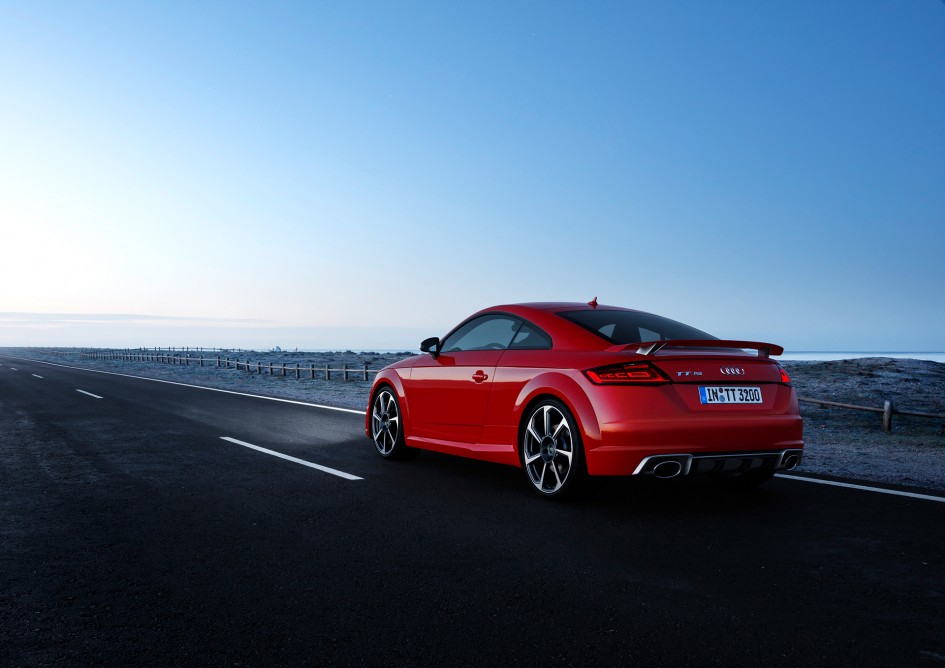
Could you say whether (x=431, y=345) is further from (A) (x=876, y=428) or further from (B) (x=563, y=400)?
(A) (x=876, y=428)

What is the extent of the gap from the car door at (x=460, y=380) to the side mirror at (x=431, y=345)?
0.05m

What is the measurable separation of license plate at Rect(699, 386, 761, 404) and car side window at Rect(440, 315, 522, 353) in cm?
179

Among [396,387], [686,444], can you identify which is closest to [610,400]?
[686,444]

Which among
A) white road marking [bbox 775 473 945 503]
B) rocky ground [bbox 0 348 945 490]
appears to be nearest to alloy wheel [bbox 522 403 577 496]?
white road marking [bbox 775 473 945 503]

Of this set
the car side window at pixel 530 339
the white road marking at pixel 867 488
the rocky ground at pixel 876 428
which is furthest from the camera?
the rocky ground at pixel 876 428

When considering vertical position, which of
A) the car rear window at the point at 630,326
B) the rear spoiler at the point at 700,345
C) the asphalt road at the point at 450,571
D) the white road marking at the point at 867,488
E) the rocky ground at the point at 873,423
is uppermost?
the car rear window at the point at 630,326

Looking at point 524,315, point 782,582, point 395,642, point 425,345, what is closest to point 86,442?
point 425,345

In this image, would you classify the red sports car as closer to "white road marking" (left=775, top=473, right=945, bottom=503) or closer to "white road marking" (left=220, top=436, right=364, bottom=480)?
"white road marking" (left=775, top=473, right=945, bottom=503)

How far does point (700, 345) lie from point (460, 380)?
2.17m

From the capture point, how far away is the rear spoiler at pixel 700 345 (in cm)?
523

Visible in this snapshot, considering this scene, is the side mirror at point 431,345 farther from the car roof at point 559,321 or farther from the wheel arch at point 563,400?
the wheel arch at point 563,400

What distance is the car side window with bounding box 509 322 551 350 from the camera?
5951 mm

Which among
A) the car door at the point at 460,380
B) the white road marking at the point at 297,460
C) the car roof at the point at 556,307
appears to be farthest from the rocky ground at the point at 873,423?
the white road marking at the point at 297,460

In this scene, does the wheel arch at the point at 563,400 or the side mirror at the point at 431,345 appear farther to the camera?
the side mirror at the point at 431,345
